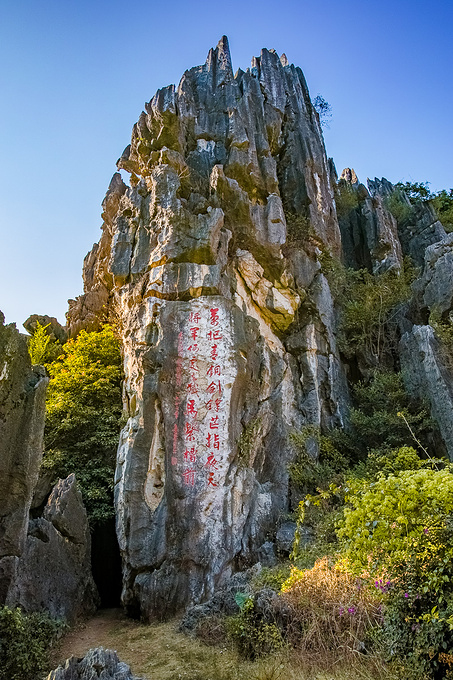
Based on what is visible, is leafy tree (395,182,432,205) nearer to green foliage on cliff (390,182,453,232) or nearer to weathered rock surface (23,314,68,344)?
green foliage on cliff (390,182,453,232)

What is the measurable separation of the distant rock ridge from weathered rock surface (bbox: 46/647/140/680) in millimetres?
4354

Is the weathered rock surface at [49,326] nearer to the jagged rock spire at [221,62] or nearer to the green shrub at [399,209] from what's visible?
the jagged rock spire at [221,62]

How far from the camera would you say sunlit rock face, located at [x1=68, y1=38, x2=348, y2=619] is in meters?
8.92

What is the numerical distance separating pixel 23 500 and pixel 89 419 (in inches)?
212

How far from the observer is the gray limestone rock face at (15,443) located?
6008mm

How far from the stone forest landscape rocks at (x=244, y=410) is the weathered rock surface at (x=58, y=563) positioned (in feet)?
0.14

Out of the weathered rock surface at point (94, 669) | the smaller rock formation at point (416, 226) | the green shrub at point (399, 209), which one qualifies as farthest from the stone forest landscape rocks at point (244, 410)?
the green shrub at point (399, 209)

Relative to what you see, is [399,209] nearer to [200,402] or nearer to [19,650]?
[200,402]

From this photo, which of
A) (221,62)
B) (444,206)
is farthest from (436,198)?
(221,62)

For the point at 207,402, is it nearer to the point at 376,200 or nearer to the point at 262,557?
the point at 262,557

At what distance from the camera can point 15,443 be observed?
20.0ft

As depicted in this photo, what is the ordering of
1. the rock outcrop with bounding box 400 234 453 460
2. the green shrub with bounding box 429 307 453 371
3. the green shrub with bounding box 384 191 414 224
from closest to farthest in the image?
the rock outcrop with bounding box 400 234 453 460
the green shrub with bounding box 429 307 453 371
the green shrub with bounding box 384 191 414 224

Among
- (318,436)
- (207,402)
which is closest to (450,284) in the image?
(318,436)

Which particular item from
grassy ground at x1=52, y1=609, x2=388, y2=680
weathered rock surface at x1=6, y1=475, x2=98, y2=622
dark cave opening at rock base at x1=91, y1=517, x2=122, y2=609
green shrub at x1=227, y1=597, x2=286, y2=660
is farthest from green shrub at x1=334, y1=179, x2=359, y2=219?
grassy ground at x1=52, y1=609, x2=388, y2=680
